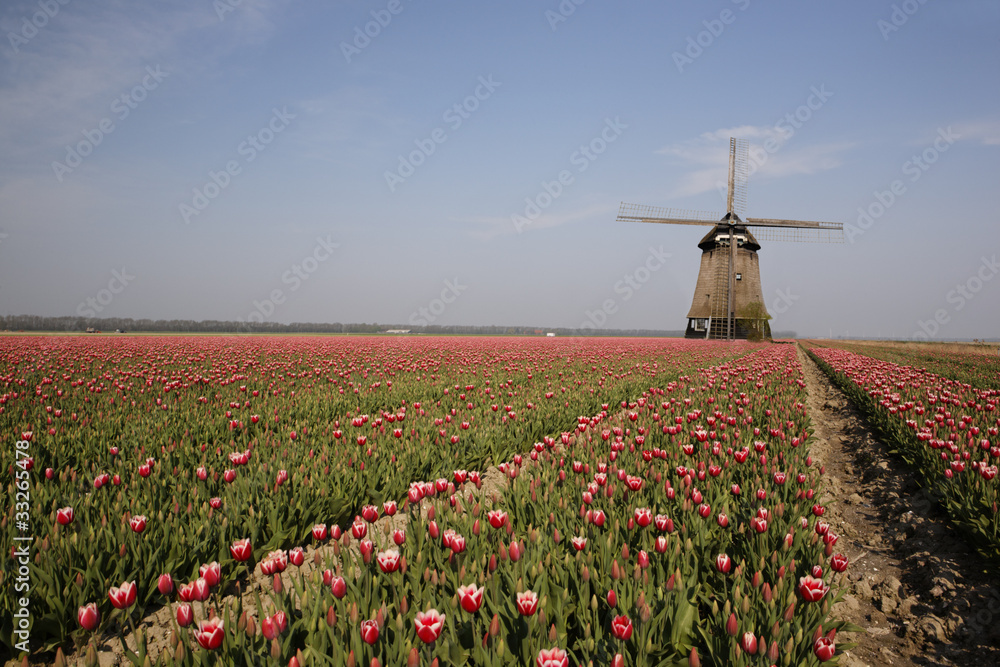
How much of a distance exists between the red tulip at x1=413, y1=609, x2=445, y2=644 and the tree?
46286 millimetres

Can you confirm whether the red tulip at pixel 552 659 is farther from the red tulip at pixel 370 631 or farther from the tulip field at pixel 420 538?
the red tulip at pixel 370 631

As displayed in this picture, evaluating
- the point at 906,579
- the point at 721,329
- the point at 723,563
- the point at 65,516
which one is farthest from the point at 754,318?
the point at 65,516

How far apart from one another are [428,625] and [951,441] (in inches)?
241

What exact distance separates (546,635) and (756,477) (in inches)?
Result: 106

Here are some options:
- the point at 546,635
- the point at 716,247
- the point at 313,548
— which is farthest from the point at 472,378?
the point at 716,247

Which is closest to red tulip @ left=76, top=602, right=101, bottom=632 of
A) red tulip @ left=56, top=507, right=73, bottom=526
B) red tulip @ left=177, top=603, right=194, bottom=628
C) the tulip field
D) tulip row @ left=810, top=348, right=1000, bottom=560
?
the tulip field

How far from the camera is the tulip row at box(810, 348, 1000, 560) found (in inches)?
152

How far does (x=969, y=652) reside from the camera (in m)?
2.68

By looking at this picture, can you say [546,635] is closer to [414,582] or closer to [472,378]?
[414,582]

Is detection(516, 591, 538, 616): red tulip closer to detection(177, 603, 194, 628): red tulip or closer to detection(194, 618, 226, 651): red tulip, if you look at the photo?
detection(194, 618, 226, 651): red tulip

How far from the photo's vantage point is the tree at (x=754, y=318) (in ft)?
139

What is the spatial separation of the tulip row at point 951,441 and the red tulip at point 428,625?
413 cm

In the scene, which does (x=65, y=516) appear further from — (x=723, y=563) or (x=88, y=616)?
(x=723, y=563)

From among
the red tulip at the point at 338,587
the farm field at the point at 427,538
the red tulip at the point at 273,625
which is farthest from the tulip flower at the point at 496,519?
the red tulip at the point at 273,625
